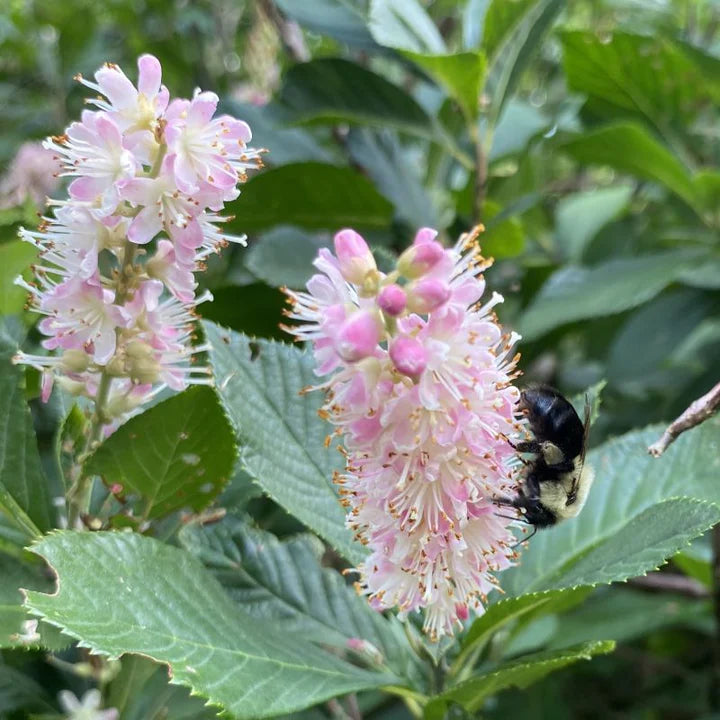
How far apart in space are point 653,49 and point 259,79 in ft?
5.57

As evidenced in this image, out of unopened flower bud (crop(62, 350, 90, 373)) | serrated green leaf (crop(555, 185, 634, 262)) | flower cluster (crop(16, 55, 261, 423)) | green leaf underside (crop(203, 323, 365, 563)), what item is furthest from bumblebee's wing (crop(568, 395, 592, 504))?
serrated green leaf (crop(555, 185, 634, 262))

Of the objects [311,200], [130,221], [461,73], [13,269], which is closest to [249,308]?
[311,200]

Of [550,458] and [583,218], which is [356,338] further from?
[583,218]

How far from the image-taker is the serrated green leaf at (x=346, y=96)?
1.90 m

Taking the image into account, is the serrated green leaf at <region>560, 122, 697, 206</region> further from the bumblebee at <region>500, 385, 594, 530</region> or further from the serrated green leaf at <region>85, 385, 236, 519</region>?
the serrated green leaf at <region>85, 385, 236, 519</region>

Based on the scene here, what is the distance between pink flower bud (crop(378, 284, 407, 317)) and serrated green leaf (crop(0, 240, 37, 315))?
659 millimetres

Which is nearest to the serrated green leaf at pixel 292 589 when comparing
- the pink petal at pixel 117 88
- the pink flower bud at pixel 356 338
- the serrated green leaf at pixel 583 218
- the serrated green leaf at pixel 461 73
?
the pink flower bud at pixel 356 338

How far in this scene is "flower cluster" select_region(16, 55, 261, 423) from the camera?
1.02m

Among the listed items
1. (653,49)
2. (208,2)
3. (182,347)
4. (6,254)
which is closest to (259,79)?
(208,2)

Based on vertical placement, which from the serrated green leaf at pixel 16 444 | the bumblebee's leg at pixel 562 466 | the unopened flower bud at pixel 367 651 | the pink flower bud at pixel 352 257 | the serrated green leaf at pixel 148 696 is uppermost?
the pink flower bud at pixel 352 257

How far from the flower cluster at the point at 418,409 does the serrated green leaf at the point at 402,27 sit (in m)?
0.77

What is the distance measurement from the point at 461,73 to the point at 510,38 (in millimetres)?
272

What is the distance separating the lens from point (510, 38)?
6.35 feet

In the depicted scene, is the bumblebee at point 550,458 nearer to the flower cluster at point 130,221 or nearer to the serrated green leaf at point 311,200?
the flower cluster at point 130,221
